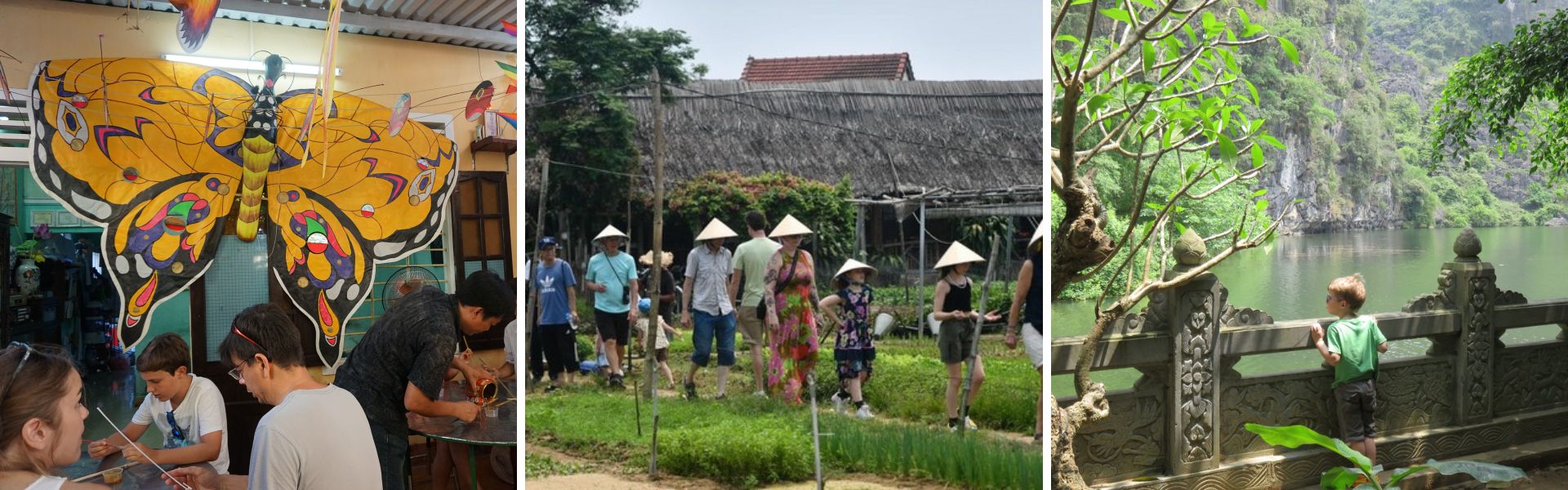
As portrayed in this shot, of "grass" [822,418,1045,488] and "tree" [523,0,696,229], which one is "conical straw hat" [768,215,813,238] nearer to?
"tree" [523,0,696,229]

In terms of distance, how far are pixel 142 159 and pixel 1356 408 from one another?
14.0 feet

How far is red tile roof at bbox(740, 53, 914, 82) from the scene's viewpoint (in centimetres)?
334

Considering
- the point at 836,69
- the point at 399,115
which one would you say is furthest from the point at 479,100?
the point at 836,69

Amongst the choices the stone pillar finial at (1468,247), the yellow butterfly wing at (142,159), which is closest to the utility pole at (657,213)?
the yellow butterfly wing at (142,159)

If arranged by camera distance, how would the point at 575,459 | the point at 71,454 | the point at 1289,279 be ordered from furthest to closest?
the point at 1289,279 → the point at 575,459 → the point at 71,454

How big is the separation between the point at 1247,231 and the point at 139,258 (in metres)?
3.80

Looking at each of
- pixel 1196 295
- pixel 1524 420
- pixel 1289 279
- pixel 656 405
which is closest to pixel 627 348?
pixel 656 405

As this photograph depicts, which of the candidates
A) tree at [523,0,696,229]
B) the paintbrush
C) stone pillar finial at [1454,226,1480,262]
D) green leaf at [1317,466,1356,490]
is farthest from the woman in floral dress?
stone pillar finial at [1454,226,1480,262]

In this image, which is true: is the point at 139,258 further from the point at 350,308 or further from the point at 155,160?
the point at 350,308

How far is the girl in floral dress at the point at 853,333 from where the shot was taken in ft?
10.9

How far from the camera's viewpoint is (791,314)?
3.35 meters

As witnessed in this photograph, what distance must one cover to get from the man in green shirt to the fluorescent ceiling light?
1287mm

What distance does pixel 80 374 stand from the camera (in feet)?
9.00

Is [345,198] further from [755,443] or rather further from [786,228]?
[755,443]
